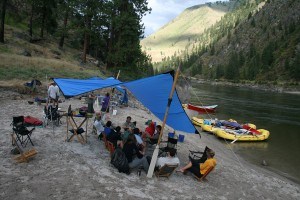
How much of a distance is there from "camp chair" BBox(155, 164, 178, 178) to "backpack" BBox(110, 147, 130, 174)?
3.89 feet

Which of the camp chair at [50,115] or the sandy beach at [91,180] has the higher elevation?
the camp chair at [50,115]

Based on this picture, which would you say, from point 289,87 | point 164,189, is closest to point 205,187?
point 164,189

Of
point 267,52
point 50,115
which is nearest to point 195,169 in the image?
point 50,115

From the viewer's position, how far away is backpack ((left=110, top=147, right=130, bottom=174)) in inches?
424

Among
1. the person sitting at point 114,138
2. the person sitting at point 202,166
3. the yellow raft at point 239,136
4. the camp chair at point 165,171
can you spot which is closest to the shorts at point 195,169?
the person sitting at point 202,166

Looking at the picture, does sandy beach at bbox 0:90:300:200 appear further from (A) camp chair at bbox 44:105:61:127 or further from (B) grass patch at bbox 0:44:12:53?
(B) grass patch at bbox 0:44:12:53

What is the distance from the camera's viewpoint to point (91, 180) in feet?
32.0

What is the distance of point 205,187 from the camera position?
36.6 feet

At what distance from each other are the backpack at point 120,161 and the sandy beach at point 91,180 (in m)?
0.19

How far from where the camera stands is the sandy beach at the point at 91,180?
8875 mm

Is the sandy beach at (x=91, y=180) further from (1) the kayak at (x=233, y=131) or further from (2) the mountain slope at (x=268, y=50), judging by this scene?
(2) the mountain slope at (x=268, y=50)

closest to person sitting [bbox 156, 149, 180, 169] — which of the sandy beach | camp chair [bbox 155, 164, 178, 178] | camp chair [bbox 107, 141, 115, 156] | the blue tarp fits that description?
camp chair [bbox 155, 164, 178, 178]

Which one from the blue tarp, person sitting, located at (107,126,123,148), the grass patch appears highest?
the grass patch

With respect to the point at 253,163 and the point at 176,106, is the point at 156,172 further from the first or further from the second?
the point at 253,163
